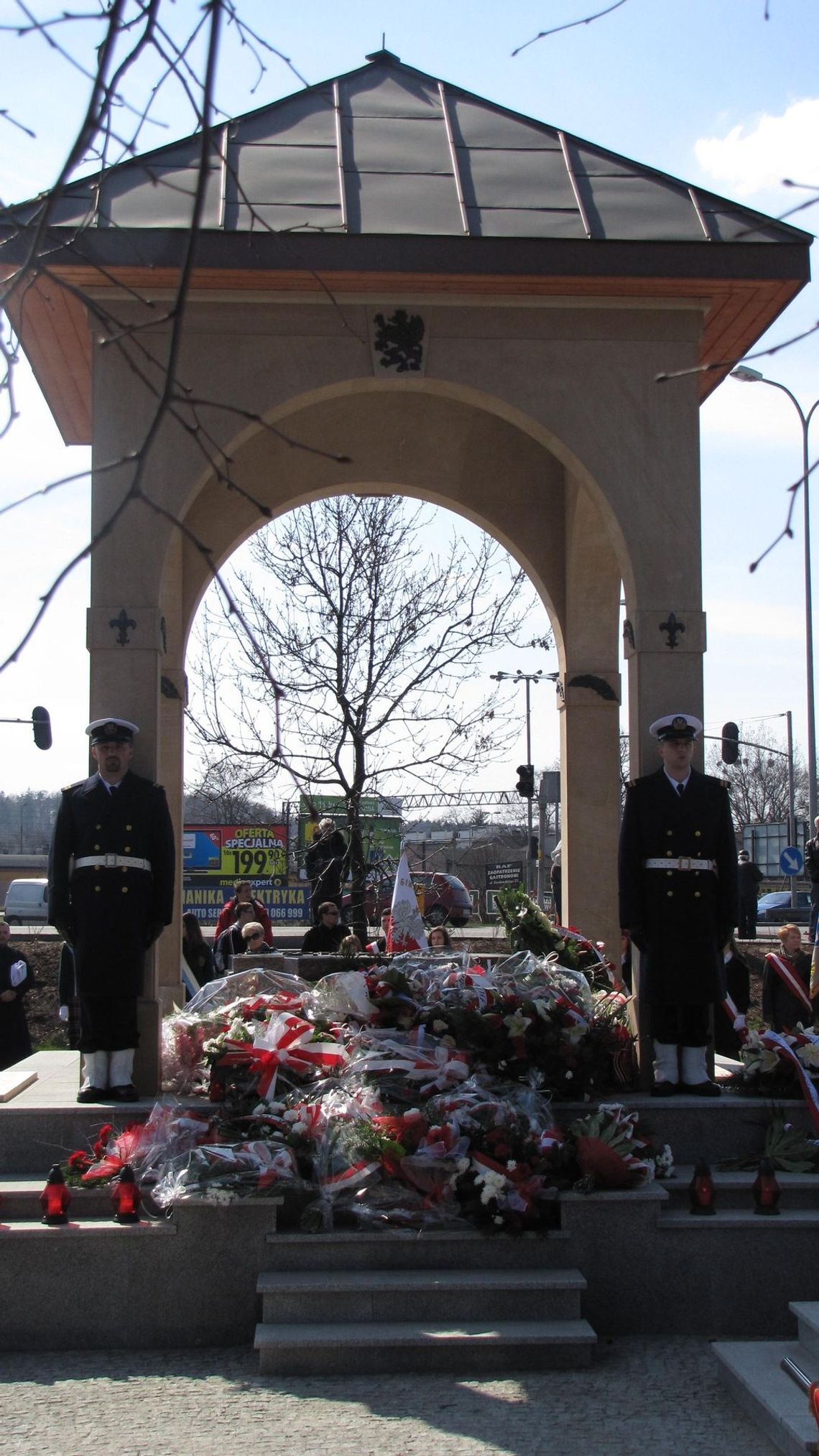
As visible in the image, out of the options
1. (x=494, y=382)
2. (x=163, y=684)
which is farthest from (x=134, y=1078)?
(x=494, y=382)

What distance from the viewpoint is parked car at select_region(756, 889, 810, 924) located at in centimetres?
3888

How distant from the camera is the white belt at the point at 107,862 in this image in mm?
7211

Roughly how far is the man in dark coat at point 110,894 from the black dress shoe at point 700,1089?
2710 mm

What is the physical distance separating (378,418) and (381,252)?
110 inches

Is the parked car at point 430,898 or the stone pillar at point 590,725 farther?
the parked car at point 430,898

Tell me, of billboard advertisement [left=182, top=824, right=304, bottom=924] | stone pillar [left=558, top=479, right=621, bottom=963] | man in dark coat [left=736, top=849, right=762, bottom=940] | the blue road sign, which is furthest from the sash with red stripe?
billboard advertisement [left=182, top=824, right=304, bottom=924]

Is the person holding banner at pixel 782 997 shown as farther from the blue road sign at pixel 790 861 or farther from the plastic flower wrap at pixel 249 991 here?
the blue road sign at pixel 790 861

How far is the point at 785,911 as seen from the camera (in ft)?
129

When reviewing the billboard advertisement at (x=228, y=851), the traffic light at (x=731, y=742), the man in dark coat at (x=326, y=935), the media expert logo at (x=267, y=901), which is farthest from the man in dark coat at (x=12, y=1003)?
the billboard advertisement at (x=228, y=851)

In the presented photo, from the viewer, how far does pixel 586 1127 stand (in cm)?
649

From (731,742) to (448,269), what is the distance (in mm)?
15724

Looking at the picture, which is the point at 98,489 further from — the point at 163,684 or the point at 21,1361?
the point at 21,1361

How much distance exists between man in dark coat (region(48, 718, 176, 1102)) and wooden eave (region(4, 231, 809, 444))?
242cm

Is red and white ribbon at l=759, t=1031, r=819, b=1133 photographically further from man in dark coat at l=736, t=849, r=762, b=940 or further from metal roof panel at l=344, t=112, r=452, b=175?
man in dark coat at l=736, t=849, r=762, b=940
